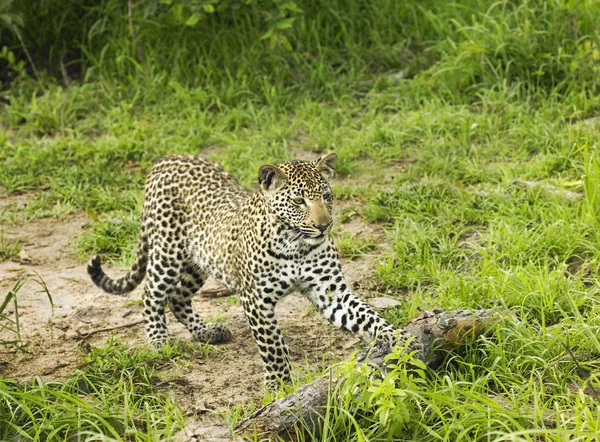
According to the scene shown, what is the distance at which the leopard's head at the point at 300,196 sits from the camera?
613 centimetres

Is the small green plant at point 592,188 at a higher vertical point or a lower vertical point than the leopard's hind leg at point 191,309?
higher

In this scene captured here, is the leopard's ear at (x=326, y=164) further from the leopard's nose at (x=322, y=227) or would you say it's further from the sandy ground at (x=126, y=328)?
the sandy ground at (x=126, y=328)

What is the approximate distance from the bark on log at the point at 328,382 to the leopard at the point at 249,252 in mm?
129

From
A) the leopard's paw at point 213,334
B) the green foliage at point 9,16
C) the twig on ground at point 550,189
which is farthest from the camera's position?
the green foliage at point 9,16

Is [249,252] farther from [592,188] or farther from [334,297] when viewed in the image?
[592,188]

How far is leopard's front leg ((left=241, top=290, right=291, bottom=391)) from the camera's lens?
6.32 m

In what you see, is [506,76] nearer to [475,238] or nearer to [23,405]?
[475,238]

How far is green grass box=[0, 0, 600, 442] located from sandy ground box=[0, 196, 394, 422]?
21 cm

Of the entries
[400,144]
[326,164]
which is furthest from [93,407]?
[400,144]

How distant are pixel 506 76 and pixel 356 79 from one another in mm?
1687

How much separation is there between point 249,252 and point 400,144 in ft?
12.1

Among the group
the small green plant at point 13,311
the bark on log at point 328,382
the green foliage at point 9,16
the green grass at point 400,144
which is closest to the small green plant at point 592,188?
the green grass at point 400,144

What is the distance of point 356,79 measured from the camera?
11000 millimetres

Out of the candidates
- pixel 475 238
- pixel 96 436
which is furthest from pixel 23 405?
pixel 475 238
